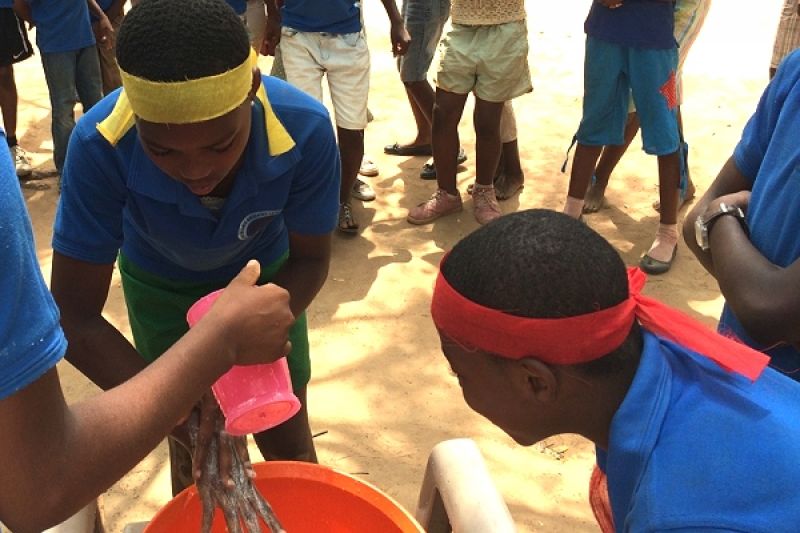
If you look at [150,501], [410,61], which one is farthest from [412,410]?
[410,61]

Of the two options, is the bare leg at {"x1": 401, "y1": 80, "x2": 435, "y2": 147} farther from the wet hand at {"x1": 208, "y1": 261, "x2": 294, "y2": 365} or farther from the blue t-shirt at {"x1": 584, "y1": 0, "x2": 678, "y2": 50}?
the wet hand at {"x1": 208, "y1": 261, "x2": 294, "y2": 365}

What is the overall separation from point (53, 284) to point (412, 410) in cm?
170

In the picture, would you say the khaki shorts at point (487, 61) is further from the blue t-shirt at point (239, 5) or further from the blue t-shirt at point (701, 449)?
the blue t-shirt at point (701, 449)

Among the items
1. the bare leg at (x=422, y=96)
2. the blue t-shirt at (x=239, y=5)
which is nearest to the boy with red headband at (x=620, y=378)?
the bare leg at (x=422, y=96)

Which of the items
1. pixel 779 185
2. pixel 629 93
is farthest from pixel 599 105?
pixel 779 185

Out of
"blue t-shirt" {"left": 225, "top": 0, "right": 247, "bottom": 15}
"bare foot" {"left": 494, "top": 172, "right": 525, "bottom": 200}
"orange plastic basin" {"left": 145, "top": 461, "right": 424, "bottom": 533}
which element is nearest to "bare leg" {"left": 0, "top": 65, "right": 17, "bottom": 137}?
"blue t-shirt" {"left": 225, "top": 0, "right": 247, "bottom": 15}

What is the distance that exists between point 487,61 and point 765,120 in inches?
103

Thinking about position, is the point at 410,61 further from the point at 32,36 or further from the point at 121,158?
Answer: the point at 32,36

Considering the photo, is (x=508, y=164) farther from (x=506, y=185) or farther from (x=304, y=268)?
(x=304, y=268)

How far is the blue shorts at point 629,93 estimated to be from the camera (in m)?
4.11

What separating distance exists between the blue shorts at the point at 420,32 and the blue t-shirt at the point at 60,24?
1679 mm

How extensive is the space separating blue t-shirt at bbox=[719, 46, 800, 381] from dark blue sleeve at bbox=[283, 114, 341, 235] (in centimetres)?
91

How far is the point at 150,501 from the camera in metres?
3.02

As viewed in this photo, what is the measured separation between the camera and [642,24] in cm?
405
